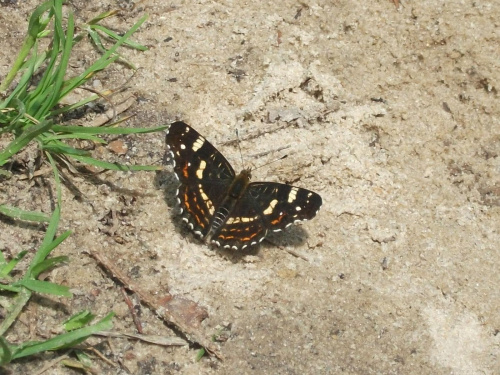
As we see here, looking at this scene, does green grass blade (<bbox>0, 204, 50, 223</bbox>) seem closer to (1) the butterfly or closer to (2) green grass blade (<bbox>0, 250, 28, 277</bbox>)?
(2) green grass blade (<bbox>0, 250, 28, 277</bbox>)

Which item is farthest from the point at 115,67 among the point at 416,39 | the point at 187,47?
the point at 416,39

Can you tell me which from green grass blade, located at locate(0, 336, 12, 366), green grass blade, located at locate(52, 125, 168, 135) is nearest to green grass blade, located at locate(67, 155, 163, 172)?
green grass blade, located at locate(52, 125, 168, 135)

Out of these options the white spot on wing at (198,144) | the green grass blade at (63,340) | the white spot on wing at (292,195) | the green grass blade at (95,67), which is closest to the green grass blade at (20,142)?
the green grass blade at (95,67)

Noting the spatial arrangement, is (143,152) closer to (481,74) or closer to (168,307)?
(168,307)

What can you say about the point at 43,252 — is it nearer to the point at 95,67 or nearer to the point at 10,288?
the point at 10,288

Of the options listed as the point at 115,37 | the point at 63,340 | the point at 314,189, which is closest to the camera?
the point at 63,340

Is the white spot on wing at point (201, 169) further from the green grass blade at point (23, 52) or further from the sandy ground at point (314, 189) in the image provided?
the green grass blade at point (23, 52)

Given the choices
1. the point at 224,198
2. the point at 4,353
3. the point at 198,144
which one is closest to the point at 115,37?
the point at 198,144

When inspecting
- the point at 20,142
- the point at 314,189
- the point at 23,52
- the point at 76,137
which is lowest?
the point at 314,189

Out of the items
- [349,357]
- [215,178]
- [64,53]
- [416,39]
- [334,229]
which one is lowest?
[349,357]
